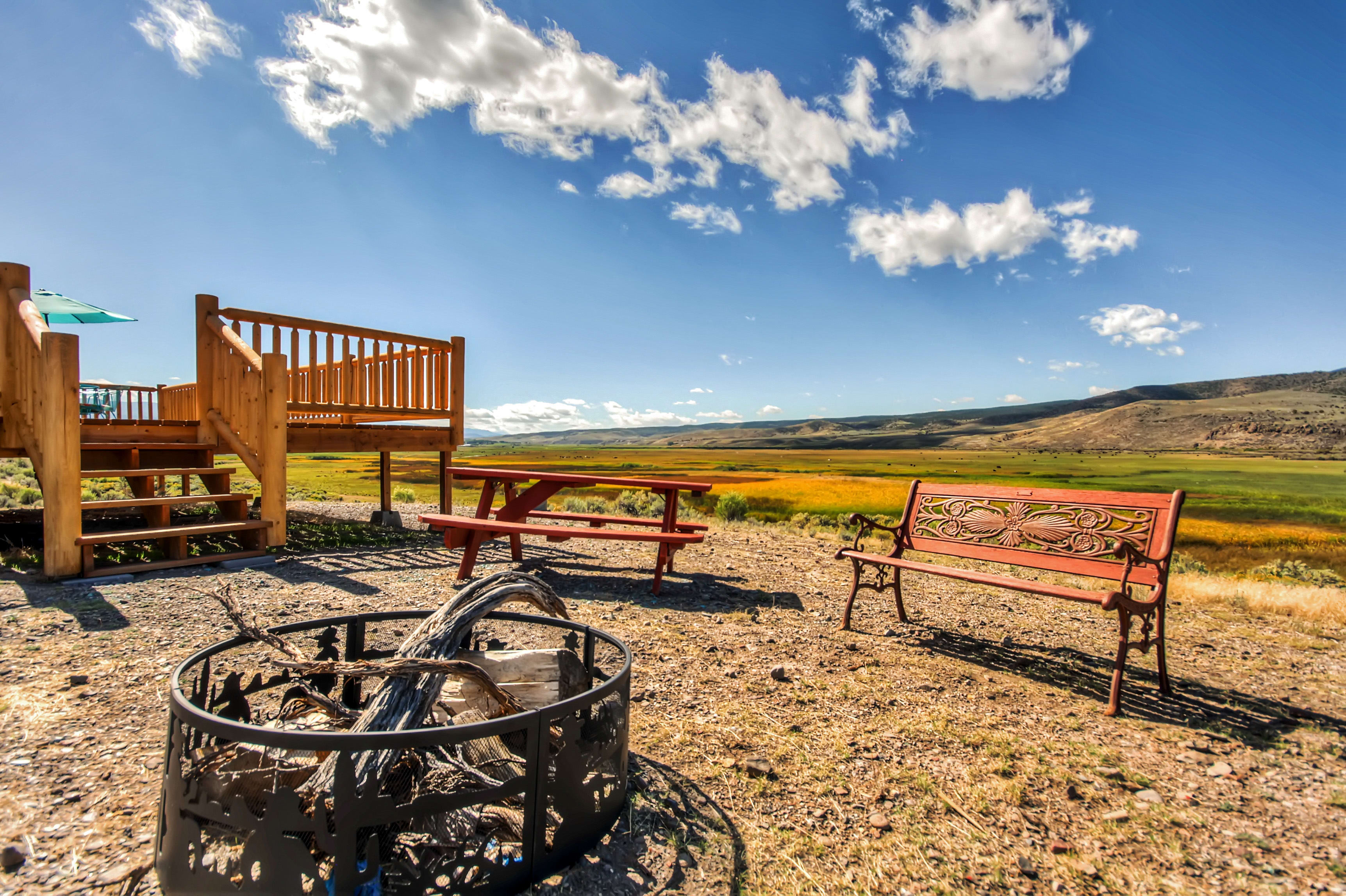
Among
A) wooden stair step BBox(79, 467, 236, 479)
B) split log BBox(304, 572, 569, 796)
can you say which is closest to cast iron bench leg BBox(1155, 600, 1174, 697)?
split log BBox(304, 572, 569, 796)

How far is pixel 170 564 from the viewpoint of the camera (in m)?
6.01

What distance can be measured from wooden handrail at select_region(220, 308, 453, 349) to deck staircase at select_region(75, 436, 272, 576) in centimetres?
174

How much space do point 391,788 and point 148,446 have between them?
7594 millimetres

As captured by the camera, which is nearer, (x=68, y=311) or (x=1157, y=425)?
(x=68, y=311)

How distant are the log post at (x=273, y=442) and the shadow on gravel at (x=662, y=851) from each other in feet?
20.3

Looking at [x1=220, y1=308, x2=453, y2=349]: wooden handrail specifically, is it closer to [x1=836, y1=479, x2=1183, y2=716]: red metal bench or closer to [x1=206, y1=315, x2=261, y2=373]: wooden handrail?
[x1=206, y1=315, x2=261, y2=373]: wooden handrail

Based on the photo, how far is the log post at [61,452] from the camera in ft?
17.7

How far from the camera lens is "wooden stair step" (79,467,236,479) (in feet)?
21.1

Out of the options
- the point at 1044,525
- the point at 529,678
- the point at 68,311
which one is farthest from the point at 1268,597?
the point at 68,311

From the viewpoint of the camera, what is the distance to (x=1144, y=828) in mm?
2383

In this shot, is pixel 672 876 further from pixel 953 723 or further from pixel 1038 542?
pixel 1038 542

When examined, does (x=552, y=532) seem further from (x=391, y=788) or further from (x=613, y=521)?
(x=391, y=788)

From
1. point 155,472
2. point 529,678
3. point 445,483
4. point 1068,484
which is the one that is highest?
point 155,472

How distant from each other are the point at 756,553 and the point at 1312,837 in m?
6.31
